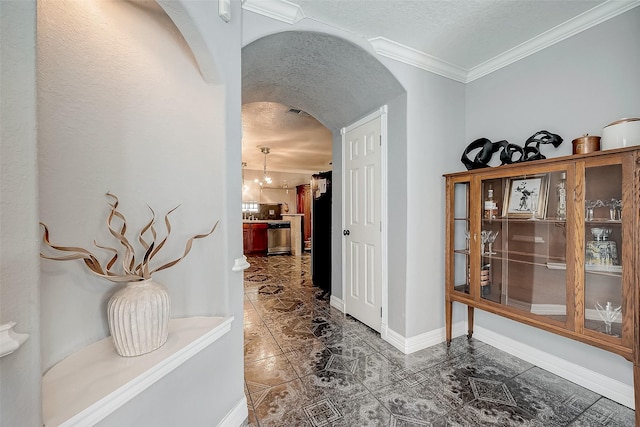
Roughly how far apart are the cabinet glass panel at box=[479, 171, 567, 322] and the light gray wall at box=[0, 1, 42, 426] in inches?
97.4

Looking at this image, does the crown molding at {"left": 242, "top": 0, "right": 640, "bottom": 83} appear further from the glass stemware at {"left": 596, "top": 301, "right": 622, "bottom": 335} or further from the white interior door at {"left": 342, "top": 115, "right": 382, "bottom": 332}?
the glass stemware at {"left": 596, "top": 301, "right": 622, "bottom": 335}

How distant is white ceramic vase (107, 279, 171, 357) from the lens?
1011mm

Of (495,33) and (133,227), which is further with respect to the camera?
(495,33)

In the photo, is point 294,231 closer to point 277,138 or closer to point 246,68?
point 277,138

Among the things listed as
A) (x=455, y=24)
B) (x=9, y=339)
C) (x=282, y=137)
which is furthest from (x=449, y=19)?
(x=282, y=137)

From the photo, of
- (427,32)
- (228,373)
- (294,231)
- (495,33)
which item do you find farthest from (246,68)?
(294,231)

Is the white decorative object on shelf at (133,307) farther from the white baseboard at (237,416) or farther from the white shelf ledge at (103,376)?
the white baseboard at (237,416)

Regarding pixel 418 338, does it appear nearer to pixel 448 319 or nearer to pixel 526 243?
pixel 448 319

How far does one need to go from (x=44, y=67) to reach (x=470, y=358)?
3.10 metres

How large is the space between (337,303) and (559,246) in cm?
221

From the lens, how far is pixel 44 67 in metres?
1.02

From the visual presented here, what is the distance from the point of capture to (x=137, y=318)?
1.02 m

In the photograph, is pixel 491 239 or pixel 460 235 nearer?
pixel 491 239

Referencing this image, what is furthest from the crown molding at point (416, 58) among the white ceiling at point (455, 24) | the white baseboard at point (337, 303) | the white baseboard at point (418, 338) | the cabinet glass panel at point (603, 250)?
the white baseboard at point (337, 303)
